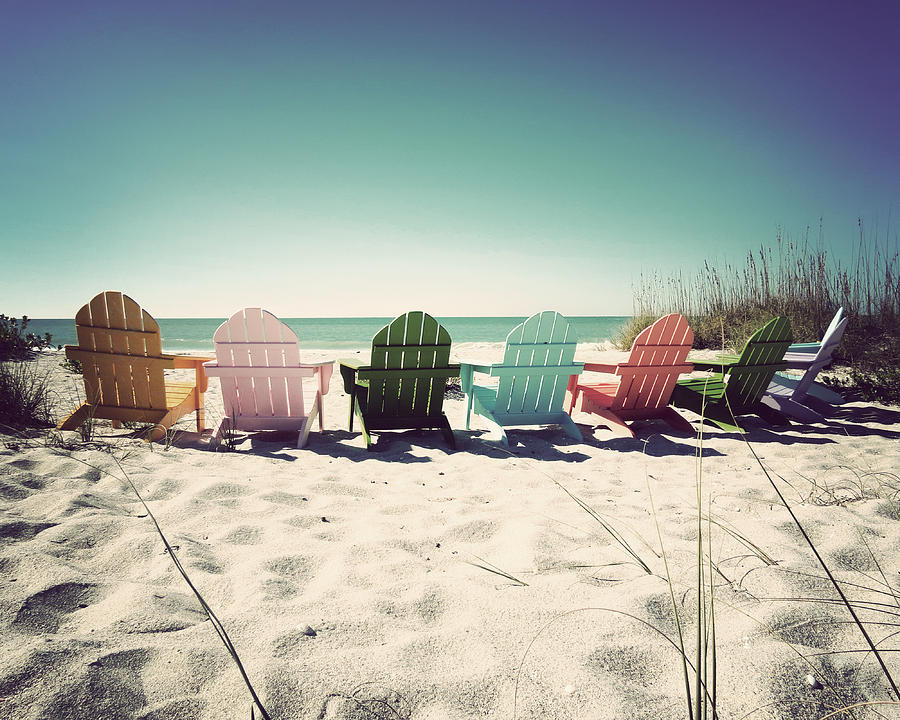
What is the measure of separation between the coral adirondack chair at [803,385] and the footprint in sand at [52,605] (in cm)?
569

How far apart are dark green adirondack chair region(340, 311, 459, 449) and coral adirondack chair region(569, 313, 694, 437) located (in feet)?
4.78

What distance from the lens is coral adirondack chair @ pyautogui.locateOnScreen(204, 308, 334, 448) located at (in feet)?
12.6

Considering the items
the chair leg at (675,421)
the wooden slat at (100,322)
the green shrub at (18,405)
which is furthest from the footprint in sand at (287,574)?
the chair leg at (675,421)

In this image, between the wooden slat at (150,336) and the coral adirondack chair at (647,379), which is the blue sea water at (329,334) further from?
the wooden slat at (150,336)

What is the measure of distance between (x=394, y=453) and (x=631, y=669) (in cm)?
268

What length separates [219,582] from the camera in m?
1.57

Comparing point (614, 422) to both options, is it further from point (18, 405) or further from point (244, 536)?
point (18, 405)

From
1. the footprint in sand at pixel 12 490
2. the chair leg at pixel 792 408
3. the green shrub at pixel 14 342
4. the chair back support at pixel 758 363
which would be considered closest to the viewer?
the footprint in sand at pixel 12 490

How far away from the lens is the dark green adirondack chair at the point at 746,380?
4.31 metres

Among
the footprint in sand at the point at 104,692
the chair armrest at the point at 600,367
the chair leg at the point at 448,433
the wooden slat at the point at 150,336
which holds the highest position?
the wooden slat at the point at 150,336

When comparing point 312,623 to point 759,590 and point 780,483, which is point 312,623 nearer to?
point 759,590

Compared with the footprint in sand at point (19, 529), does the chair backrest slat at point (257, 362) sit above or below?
above

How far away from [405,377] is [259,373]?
1.31 m

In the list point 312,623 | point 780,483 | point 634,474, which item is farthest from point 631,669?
point 780,483
